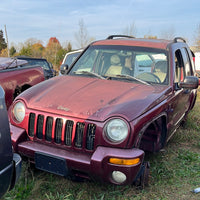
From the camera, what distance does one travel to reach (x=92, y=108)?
262 centimetres

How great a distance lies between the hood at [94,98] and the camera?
2.56 m

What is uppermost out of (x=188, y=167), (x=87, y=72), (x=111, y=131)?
(x=87, y=72)

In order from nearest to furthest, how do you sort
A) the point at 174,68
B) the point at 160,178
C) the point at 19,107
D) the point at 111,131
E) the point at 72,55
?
the point at 111,131
the point at 19,107
the point at 160,178
the point at 174,68
the point at 72,55

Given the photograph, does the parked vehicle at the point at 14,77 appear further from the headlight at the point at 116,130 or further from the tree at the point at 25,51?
the tree at the point at 25,51

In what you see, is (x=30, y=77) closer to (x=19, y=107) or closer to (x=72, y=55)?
(x=19, y=107)

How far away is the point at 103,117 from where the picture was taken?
8.14 ft

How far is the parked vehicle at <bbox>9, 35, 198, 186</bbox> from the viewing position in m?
2.42

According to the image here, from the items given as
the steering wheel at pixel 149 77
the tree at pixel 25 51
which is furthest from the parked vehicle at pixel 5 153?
the tree at pixel 25 51

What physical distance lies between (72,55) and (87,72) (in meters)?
3.91

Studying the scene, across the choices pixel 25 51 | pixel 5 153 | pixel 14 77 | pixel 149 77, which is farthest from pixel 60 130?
pixel 25 51

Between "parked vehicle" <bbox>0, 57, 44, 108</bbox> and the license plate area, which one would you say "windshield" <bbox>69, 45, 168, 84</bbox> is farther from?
the license plate area

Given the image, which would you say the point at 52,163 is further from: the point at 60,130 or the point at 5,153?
the point at 5,153

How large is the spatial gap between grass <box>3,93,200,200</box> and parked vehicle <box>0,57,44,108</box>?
1.74 m

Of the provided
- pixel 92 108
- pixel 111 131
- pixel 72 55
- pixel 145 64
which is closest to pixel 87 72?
pixel 145 64
